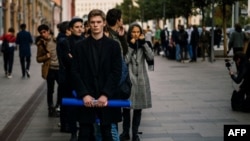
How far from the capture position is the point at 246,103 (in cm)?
1227

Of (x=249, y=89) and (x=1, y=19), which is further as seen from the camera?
(x=1, y=19)

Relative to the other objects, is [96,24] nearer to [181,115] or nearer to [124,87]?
[124,87]

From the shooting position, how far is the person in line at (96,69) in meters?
6.47

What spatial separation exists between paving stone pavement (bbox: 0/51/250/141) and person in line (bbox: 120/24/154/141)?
688mm

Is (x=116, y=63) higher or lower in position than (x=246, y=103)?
higher

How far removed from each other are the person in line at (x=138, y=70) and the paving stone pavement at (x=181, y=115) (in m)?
0.69

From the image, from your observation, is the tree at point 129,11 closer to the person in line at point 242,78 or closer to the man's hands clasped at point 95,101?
the person in line at point 242,78

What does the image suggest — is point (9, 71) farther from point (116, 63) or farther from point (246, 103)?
point (116, 63)

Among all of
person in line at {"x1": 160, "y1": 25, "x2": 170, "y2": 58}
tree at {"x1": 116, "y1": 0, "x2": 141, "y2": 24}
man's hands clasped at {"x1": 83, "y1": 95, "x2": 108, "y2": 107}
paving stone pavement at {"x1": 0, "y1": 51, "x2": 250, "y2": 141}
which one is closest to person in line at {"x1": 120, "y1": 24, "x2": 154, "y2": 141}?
paving stone pavement at {"x1": 0, "y1": 51, "x2": 250, "y2": 141}

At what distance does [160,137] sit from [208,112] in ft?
9.62

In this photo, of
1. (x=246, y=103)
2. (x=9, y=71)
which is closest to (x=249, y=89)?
(x=246, y=103)

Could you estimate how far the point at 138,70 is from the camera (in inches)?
365

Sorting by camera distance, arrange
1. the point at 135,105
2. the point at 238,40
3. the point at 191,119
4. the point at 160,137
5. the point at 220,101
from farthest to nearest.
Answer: the point at 238,40
the point at 220,101
the point at 191,119
the point at 160,137
the point at 135,105

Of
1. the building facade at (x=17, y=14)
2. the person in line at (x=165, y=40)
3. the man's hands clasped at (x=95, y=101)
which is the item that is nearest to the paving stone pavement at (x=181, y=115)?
the man's hands clasped at (x=95, y=101)
